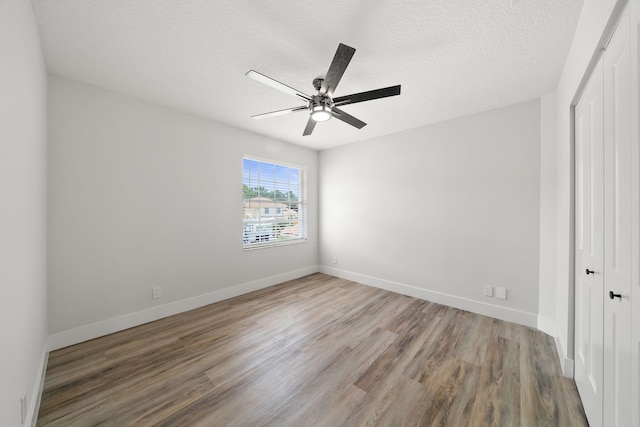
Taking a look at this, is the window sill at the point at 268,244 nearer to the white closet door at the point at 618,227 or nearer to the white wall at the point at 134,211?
the white wall at the point at 134,211

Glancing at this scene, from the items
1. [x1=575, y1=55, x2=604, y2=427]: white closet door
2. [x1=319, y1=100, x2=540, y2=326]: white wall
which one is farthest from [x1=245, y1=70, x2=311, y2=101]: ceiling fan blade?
[x1=319, y1=100, x2=540, y2=326]: white wall

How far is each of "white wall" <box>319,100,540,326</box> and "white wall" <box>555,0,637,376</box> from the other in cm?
→ 36

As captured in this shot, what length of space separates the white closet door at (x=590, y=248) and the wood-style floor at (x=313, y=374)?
0.27m

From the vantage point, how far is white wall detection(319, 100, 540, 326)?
2674mm

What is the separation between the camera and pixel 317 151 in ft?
15.7

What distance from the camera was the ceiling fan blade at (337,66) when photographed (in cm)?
145

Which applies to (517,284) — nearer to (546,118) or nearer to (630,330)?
(546,118)

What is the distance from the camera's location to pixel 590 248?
1.47 metres

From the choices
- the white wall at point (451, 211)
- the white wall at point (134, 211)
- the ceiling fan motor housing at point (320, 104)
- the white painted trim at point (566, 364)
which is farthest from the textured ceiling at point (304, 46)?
the white painted trim at point (566, 364)

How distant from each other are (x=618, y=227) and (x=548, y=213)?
182 centimetres

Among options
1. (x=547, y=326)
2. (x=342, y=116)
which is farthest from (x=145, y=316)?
(x=547, y=326)

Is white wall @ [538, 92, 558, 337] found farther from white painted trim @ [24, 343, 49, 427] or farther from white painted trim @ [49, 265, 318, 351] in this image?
white painted trim @ [24, 343, 49, 427]

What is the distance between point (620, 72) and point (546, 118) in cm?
185

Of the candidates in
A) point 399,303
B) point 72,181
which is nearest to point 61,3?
point 72,181
